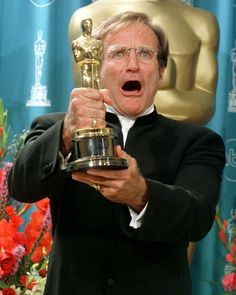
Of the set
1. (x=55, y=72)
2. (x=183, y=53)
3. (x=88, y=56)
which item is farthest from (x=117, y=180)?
(x=55, y=72)

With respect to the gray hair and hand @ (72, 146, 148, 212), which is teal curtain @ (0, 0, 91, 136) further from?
hand @ (72, 146, 148, 212)

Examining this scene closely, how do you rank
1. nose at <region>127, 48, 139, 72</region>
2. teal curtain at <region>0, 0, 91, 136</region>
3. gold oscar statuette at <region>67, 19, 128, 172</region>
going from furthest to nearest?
teal curtain at <region>0, 0, 91, 136</region> < nose at <region>127, 48, 139, 72</region> < gold oscar statuette at <region>67, 19, 128, 172</region>

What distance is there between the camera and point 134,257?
78 cm

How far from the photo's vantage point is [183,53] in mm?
1281

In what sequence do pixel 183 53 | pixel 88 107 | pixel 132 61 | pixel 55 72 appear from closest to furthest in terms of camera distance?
pixel 88 107 < pixel 132 61 < pixel 183 53 < pixel 55 72

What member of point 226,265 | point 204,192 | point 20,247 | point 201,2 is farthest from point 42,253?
point 201,2

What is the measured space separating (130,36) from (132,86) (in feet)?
0.21

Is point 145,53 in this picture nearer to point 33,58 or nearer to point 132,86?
point 132,86

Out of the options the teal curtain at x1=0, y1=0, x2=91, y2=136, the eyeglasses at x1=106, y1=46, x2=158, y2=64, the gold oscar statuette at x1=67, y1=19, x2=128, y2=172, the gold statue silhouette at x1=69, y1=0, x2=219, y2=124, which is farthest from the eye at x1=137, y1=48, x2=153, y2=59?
the teal curtain at x1=0, y1=0, x2=91, y2=136

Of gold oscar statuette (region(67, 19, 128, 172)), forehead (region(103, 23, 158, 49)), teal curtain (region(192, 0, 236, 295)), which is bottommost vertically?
teal curtain (region(192, 0, 236, 295))

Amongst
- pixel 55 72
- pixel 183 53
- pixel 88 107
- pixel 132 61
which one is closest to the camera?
pixel 88 107

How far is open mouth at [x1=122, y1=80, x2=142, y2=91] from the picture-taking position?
82 cm

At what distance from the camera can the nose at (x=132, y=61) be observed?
0.82 meters

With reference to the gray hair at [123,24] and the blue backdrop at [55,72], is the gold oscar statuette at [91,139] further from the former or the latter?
the blue backdrop at [55,72]
